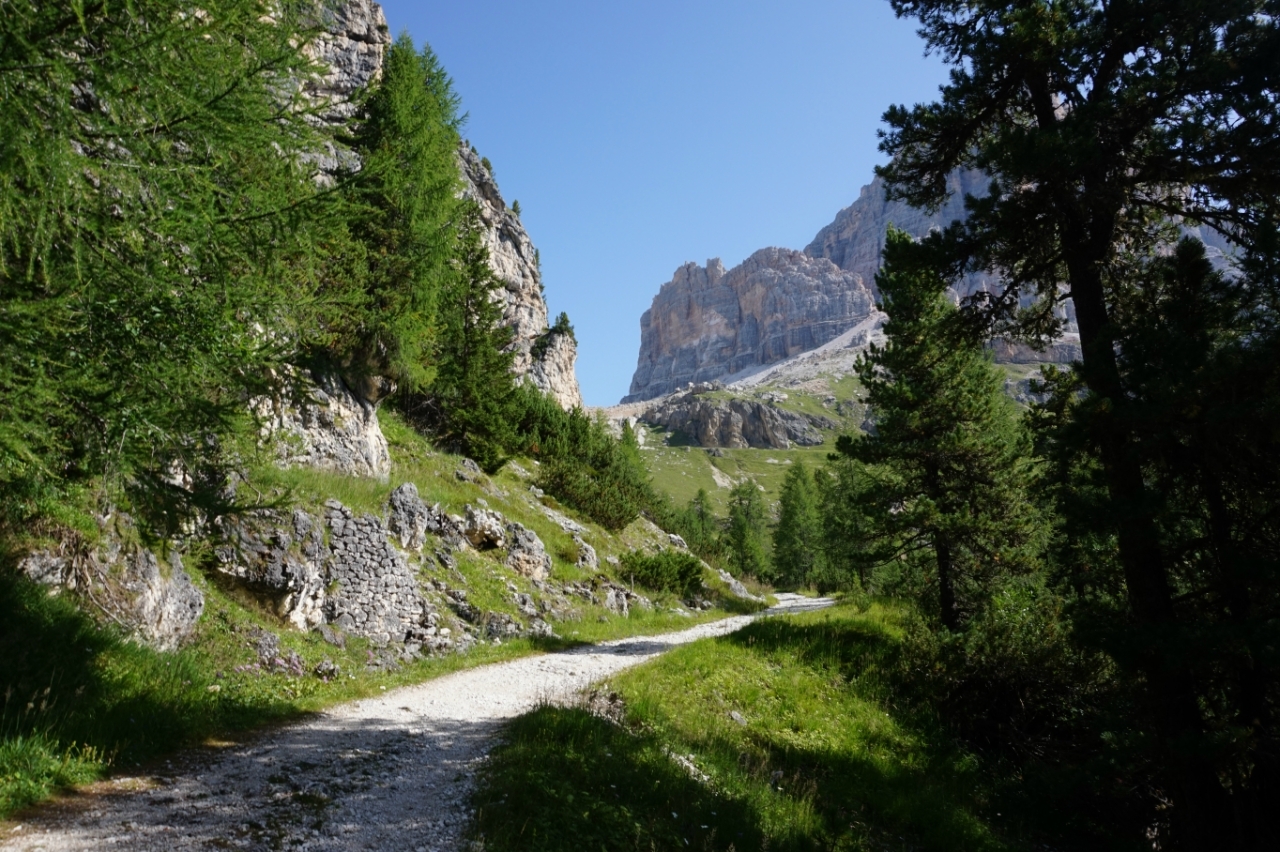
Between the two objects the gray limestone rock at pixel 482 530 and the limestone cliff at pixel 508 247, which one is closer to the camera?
the gray limestone rock at pixel 482 530

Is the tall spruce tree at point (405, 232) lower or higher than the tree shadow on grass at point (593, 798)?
higher

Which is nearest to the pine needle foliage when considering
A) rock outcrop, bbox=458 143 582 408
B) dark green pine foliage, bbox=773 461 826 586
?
rock outcrop, bbox=458 143 582 408

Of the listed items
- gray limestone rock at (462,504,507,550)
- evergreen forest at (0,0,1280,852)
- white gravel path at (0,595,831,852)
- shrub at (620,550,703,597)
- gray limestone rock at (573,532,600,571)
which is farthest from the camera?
shrub at (620,550,703,597)

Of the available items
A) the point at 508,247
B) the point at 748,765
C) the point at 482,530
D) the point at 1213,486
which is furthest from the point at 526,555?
the point at 508,247

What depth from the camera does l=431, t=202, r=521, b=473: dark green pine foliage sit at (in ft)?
86.3

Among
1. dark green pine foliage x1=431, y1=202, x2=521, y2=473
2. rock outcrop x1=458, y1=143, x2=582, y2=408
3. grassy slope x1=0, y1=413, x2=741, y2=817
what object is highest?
rock outcrop x1=458, y1=143, x2=582, y2=408

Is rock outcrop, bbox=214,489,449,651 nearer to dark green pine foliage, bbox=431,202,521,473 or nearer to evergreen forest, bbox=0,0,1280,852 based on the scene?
evergreen forest, bbox=0,0,1280,852

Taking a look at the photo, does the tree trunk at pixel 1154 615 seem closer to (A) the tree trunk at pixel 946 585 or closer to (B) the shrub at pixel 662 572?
(A) the tree trunk at pixel 946 585

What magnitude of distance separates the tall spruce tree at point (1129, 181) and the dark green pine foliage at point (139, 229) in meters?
7.81

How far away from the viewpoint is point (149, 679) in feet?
22.6

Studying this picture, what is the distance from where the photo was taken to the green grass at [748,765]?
17.5 ft

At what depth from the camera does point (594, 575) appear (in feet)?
74.1

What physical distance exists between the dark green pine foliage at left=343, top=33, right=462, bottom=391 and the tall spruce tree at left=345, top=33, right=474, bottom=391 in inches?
1.1

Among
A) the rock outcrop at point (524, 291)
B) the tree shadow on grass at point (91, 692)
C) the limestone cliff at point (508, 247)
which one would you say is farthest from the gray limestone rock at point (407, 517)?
the rock outcrop at point (524, 291)
